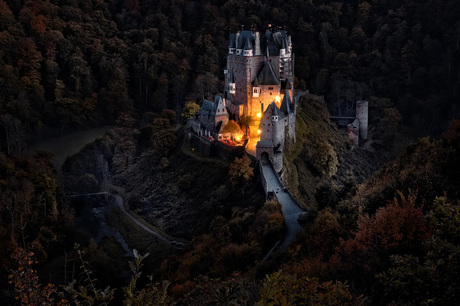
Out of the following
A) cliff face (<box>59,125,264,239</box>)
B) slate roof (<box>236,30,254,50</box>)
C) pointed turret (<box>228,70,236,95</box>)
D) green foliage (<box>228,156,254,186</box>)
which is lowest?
Result: cliff face (<box>59,125,264,239</box>)

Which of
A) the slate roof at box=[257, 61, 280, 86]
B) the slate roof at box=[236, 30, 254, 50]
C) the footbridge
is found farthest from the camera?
the slate roof at box=[257, 61, 280, 86]

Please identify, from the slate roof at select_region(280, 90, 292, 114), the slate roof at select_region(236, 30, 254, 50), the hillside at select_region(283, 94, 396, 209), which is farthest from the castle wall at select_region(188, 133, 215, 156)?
the slate roof at select_region(236, 30, 254, 50)

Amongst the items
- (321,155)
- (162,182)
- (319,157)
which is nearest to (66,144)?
(162,182)

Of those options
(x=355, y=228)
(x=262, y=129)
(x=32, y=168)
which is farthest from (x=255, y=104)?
(x=355, y=228)

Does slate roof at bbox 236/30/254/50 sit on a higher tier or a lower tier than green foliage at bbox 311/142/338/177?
higher

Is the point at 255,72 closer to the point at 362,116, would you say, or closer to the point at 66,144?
the point at 362,116

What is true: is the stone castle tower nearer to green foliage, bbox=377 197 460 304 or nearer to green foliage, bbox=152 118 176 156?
green foliage, bbox=152 118 176 156
